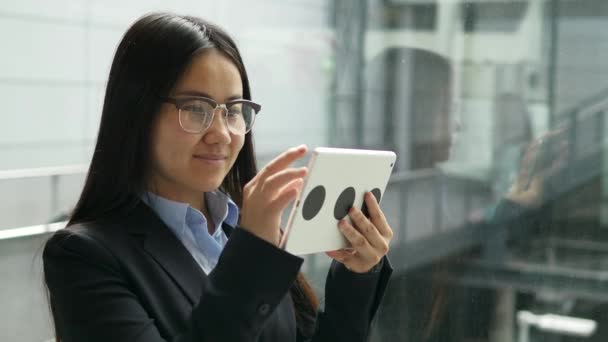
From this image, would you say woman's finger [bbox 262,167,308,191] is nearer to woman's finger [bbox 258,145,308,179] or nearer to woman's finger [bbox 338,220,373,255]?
woman's finger [bbox 258,145,308,179]

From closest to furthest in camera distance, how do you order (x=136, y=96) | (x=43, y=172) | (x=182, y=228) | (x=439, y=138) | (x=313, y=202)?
(x=313, y=202) < (x=136, y=96) < (x=182, y=228) < (x=439, y=138) < (x=43, y=172)

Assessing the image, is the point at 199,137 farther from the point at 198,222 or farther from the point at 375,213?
the point at 375,213

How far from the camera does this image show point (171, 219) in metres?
1.52

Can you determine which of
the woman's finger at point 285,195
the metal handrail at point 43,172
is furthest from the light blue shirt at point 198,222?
the metal handrail at point 43,172

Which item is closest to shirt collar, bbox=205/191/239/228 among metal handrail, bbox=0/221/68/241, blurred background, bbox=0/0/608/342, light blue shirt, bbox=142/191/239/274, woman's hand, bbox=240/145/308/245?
light blue shirt, bbox=142/191/239/274

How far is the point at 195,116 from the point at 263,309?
0.38 m

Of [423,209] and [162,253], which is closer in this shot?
[162,253]

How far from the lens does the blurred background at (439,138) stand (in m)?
2.85

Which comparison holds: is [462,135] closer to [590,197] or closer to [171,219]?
[590,197]

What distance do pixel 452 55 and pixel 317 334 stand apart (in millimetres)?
1767

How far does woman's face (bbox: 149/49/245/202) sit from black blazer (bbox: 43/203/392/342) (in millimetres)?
121

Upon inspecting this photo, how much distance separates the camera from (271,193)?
4.02ft

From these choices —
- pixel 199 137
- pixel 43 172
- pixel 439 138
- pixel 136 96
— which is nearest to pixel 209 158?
pixel 199 137

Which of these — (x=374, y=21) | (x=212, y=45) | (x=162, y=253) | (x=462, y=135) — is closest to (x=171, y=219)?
(x=162, y=253)
